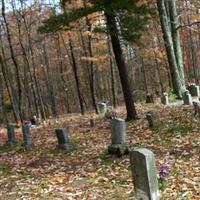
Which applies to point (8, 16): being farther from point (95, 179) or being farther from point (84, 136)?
point (95, 179)

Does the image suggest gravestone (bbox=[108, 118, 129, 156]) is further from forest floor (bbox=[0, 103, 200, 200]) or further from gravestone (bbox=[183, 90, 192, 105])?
gravestone (bbox=[183, 90, 192, 105])

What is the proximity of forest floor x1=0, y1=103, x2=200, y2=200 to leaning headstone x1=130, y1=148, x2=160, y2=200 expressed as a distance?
66 cm

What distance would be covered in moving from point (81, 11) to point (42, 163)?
21.7 ft

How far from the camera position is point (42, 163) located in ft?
39.3

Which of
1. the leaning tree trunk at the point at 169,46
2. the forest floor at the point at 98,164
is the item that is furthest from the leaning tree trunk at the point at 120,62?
the leaning tree trunk at the point at 169,46

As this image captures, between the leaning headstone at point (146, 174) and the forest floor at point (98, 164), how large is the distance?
2.18ft

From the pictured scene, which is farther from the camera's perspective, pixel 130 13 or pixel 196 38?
pixel 196 38

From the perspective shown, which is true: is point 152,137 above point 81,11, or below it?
below

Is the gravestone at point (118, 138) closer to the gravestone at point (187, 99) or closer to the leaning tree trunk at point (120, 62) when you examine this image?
the leaning tree trunk at point (120, 62)

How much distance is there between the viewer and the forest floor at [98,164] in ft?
27.1

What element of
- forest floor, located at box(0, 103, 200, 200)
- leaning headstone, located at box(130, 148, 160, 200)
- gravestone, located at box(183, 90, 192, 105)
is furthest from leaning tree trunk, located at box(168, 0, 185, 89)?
leaning headstone, located at box(130, 148, 160, 200)

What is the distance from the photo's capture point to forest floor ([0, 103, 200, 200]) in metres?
8.27

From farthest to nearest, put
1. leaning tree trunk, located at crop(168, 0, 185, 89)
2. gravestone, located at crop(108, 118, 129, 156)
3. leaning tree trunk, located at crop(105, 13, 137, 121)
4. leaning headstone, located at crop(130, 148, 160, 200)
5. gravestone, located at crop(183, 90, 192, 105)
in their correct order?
leaning tree trunk, located at crop(168, 0, 185, 89) → gravestone, located at crop(183, 90, 192, 105) → leaning tree trunk, located at crop(105, 13, 137, 121) → gravestone, located at crop(108, 118, 129, 156) → leaning headstone, located at crop(130, 148, 160, 200)

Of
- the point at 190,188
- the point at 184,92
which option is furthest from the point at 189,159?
the point at 184,92
